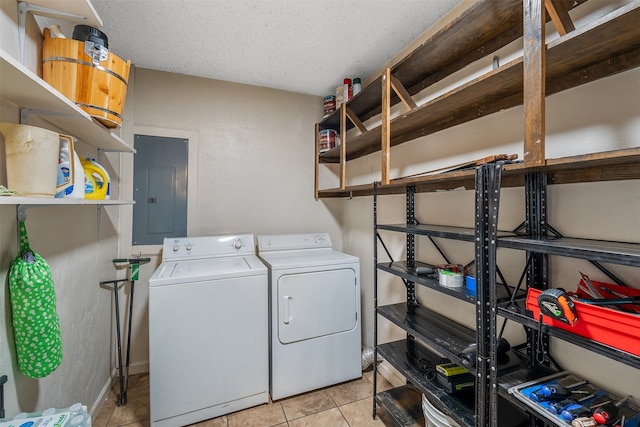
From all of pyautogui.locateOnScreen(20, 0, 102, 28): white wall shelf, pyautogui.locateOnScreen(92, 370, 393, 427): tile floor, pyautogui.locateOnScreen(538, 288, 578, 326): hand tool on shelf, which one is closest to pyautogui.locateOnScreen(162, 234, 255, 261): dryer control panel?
pyautogui.locateOnScreen(92, 370, 393, 427): tile floor

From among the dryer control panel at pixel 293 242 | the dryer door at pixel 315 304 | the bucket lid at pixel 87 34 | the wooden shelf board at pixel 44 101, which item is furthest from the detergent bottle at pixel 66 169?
the dryer control panel at pixel 293 242

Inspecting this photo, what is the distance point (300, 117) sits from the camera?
105 inches

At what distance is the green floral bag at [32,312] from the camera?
99cm

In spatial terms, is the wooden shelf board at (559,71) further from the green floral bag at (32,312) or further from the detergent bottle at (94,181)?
the green floral bag at (32,312)

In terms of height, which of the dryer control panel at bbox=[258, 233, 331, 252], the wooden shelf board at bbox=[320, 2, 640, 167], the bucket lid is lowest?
the dryer control panel at bbox=[258, 233, 331, 252]

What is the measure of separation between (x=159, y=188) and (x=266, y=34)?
1.45 meters

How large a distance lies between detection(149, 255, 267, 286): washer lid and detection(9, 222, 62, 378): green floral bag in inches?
21.1

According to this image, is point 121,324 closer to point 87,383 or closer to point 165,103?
point 87,383

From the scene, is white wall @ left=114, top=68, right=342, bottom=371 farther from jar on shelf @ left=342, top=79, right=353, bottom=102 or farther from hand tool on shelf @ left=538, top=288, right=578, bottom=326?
hand tool on shelf @ left=538, top=288, right=578, bottom=326

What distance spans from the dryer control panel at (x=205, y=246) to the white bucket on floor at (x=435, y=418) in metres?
1.63

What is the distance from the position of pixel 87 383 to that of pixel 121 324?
58 cm

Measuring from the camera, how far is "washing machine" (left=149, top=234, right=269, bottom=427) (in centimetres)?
162

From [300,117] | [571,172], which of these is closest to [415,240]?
[571,172]

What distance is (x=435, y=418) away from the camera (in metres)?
1.36
